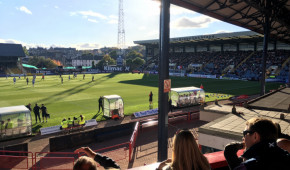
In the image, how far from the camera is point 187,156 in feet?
8.04

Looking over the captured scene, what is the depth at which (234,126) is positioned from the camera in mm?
9797

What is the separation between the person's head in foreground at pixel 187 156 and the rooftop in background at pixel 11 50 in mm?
92907

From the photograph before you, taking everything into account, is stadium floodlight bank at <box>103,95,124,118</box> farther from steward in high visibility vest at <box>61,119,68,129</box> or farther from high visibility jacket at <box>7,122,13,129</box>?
high visibility jacket at <box>7,122,13,129</box>

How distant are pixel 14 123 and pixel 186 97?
15706 millimetres

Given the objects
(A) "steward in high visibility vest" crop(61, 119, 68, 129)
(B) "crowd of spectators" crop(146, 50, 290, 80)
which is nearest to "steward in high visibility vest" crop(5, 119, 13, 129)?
(A) "steward in high visibility vest" crop(61, 119, 68, 129)

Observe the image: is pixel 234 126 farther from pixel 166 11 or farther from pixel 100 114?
pixel 100 114

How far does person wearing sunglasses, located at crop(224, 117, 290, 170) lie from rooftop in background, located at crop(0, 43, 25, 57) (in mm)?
93396

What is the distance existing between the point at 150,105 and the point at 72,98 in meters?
10.2

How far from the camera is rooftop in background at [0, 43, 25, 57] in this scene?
3180 inches

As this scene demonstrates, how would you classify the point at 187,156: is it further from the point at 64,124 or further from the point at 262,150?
the point at 64,124

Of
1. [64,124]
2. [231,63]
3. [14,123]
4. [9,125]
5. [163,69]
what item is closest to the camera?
[163,69]

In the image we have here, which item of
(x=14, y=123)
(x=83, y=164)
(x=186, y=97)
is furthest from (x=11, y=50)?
(x=83, y=164)

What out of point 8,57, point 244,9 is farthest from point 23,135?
point 8,57

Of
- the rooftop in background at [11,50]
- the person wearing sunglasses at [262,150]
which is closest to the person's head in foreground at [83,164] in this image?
the person wearing sunglasses at [262,150]
